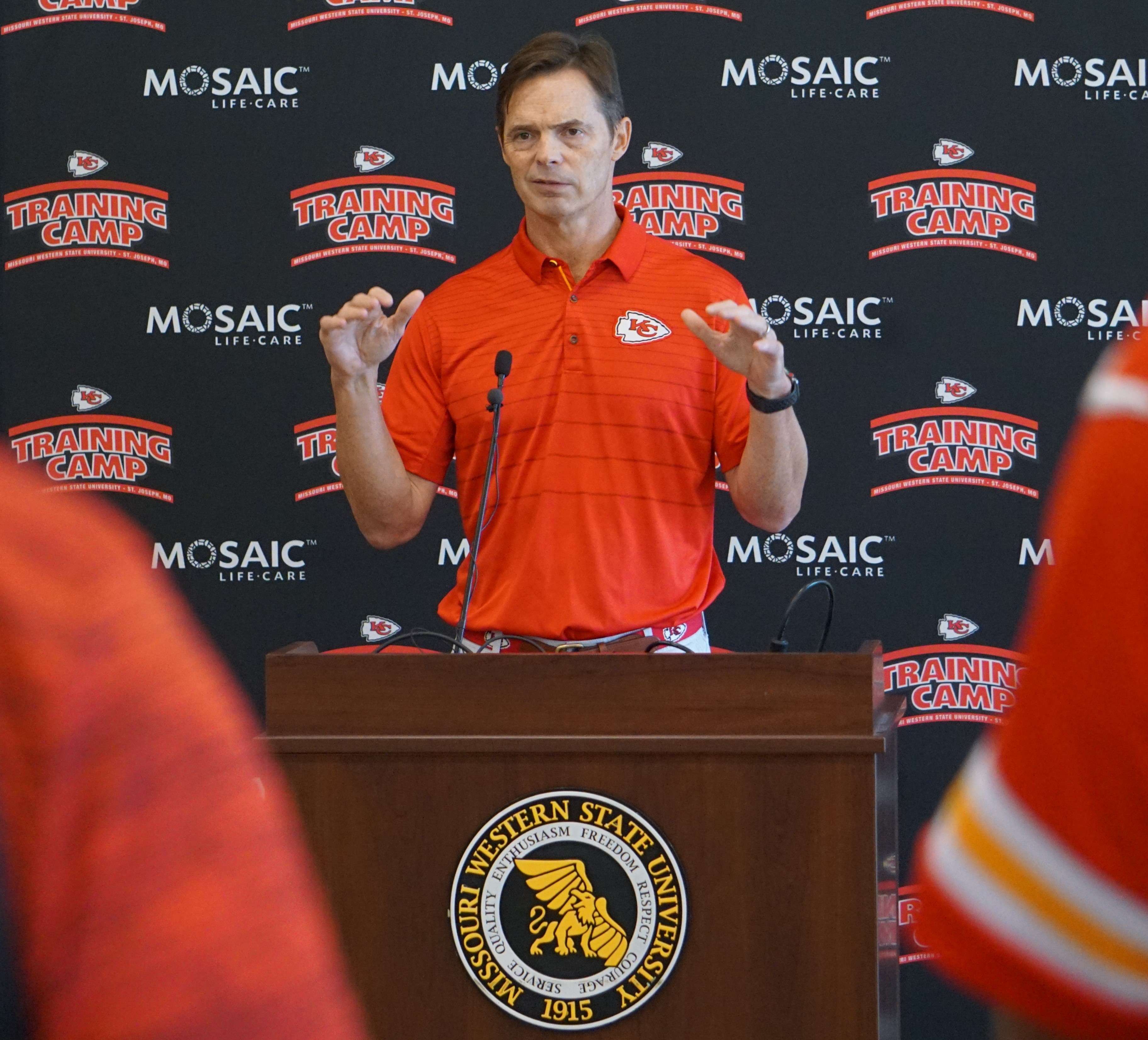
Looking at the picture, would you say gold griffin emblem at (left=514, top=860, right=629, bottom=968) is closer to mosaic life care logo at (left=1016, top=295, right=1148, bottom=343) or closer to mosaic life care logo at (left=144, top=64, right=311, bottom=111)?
mosaic life care logo at (left=1016, top=295, right=1148, bottom=343)

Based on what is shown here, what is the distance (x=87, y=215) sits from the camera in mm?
3391

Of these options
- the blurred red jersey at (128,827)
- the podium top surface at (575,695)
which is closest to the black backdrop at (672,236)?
the podium top surface at (575,695)

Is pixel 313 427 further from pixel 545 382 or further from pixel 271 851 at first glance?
pixel 271 851

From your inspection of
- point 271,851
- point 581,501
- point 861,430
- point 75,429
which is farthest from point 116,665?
point 75,429

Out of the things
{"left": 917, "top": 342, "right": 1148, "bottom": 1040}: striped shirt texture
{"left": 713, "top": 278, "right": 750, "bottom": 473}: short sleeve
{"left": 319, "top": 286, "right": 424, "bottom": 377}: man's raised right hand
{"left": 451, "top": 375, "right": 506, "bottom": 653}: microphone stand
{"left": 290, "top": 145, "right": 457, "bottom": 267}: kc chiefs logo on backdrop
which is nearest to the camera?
{"left": 917, "top": 342, "right": 1148, "bottom": 1040}: striped shirt texture

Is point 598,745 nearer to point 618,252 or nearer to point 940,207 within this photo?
point 618,252

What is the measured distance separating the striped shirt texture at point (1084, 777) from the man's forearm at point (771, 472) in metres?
1.70

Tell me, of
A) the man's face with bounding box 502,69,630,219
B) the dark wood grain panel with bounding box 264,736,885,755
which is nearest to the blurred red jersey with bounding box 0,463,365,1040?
the dark wood grain panel with bounding box 264,736,885,755

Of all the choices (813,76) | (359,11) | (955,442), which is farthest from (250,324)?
(955,442)

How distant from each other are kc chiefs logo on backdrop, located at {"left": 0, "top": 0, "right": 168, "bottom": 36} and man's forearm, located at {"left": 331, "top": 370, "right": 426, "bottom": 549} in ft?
5.02

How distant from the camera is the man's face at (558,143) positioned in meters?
2.44

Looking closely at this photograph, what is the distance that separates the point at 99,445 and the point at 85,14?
0.99 m

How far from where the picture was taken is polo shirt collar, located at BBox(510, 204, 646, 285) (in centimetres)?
248

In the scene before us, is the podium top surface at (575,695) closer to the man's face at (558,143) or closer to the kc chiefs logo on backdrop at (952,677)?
the man's face at (558,143)
